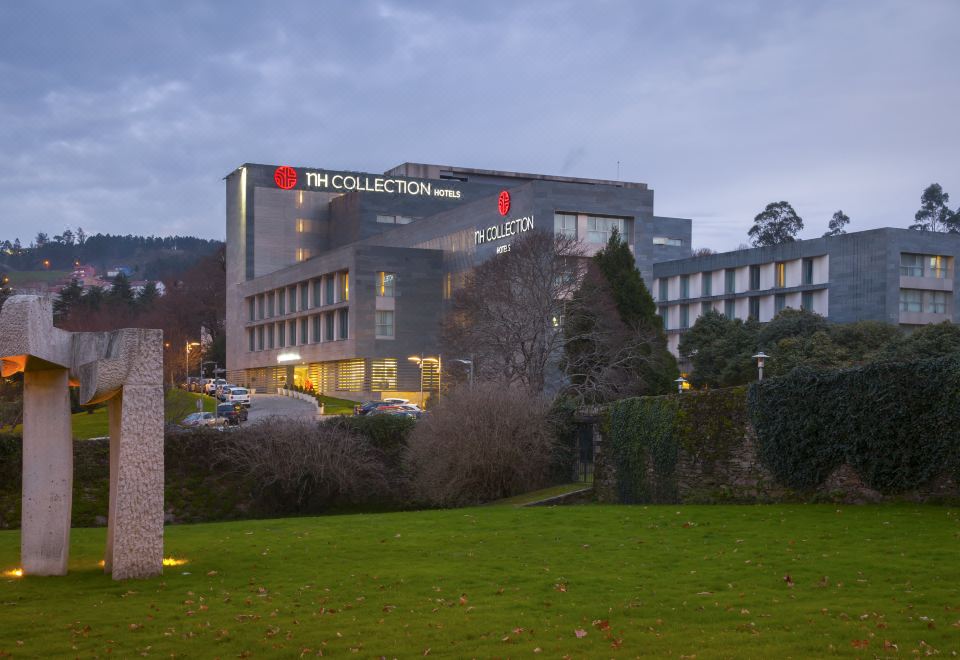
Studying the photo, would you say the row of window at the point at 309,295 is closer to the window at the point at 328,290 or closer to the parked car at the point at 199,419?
the window at the point at 328,290

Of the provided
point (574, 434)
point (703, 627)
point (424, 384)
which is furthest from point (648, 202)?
point (703, 627)

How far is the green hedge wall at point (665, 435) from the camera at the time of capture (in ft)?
87.8

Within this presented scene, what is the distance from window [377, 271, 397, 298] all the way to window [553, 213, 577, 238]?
2400 centimetres

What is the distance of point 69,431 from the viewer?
1617 centimetres

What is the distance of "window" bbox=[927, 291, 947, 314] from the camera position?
7719cm

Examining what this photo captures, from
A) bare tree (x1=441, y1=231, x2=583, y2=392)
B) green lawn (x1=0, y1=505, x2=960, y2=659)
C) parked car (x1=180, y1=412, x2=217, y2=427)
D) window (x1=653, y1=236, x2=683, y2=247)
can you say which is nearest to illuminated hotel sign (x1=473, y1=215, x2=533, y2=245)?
bare tree (x1=441, y1=231, x2=583, y2=392)

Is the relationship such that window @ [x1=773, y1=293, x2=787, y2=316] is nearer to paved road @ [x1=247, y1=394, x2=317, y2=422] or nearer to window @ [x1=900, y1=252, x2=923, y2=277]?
Answer: window @ [x1=900, y1=252, x2=923, y2=277]

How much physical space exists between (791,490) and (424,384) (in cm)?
6781

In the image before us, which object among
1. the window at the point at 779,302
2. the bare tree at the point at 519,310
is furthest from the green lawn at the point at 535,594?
the window at the point at 779,302

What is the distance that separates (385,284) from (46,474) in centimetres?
7610

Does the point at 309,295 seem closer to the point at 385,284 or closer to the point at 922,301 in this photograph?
the point at 385,284

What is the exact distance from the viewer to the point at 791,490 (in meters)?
24.2

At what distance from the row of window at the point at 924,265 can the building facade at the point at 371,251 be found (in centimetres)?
1858

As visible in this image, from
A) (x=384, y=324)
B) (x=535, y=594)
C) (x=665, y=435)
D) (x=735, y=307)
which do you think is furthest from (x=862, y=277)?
(x=535, y=594)
